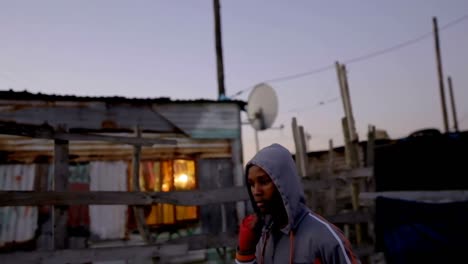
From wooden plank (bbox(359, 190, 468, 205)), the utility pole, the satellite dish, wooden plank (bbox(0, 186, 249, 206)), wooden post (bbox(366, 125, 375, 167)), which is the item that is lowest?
wooden plank (bbox(359, 190, 468, 205))

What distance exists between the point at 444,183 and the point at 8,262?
669cm

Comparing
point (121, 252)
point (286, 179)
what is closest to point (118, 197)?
point (121, 252)

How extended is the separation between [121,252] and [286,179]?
10.8ft

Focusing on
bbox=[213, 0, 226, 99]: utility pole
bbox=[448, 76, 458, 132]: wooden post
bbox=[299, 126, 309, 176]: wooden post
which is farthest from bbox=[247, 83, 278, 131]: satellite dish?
bbox=[448, 76, 458, 132]: wooden post

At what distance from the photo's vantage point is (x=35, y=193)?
14.5 feet

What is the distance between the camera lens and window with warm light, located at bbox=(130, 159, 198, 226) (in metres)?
10.3

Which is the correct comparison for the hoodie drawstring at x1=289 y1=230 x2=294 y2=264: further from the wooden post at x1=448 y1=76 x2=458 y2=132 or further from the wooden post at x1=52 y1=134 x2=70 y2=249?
the wooden post at x1=448 y1=76 x2=458 y2=132

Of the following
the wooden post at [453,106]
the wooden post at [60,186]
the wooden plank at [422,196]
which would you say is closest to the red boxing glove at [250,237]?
the wooden post at [60,186]

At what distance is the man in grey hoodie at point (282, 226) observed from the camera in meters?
1.95

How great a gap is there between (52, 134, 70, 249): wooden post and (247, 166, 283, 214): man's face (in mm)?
3401

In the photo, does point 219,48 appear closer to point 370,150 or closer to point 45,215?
point 45,215

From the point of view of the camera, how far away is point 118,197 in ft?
15.8

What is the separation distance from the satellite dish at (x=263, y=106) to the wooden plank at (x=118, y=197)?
16.8ft

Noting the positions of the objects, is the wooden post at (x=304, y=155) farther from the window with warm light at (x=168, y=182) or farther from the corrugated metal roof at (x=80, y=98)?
the window with warm light at (x=168, y=182)
